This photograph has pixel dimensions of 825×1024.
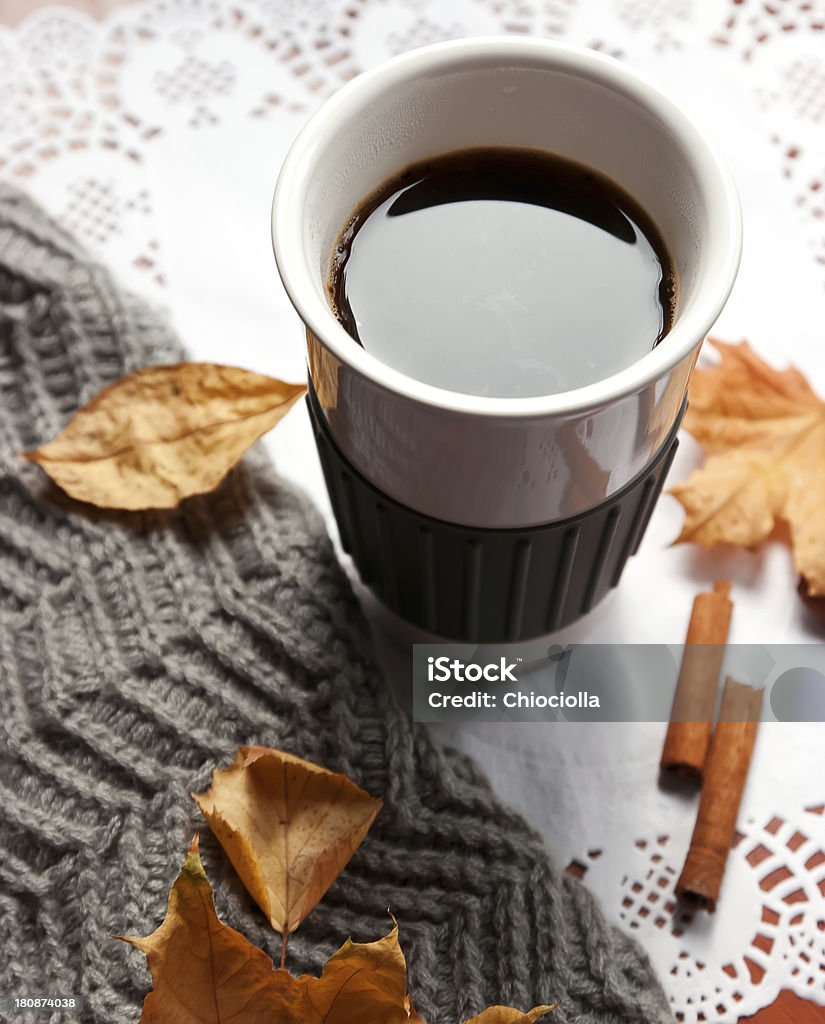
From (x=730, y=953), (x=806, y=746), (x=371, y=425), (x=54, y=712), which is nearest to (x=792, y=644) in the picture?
(x=806, y=746)

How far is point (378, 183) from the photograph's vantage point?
581mm

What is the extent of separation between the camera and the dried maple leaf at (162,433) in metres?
0.71

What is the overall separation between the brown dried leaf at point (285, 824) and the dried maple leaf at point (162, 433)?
0.18m

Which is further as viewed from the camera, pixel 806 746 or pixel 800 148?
pixel 800 148

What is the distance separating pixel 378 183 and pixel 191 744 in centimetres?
33

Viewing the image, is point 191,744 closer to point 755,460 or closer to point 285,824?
point 285,824

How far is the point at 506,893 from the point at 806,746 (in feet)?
0.70

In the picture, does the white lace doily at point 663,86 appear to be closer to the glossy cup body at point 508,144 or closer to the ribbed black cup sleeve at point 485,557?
the ribbed black cup sleeve at point 485,557

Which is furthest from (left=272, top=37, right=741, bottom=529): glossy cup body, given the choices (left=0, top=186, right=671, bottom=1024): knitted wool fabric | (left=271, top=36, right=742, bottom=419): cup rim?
(left=0, top=186, right=671, bottom=1024): knitted wool fabric

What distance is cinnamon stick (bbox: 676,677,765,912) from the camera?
0.64 m

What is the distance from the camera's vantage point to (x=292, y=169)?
1.68 ft

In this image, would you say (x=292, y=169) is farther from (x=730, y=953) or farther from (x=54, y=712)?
(x=730, y=953)

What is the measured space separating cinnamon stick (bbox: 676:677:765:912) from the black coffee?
26 cm

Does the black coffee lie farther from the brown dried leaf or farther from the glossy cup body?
the brown dried leaf
